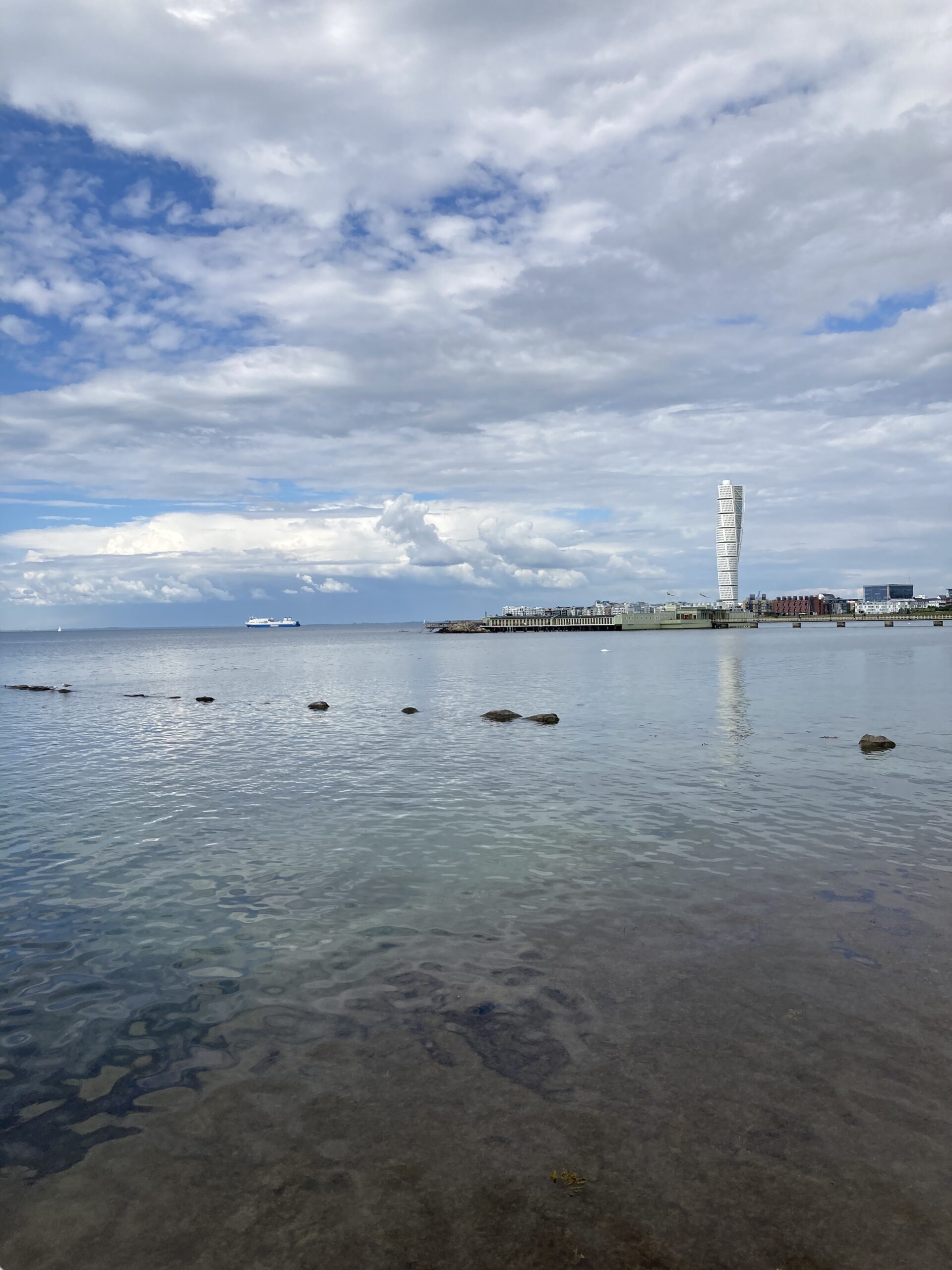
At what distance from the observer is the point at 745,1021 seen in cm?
1138

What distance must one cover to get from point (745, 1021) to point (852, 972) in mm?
2774

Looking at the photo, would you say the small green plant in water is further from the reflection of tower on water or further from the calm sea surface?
the reflection of tower on water

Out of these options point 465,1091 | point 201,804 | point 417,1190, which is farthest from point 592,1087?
point 201,804

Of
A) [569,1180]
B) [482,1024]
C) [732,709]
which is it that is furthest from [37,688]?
[569,1180]

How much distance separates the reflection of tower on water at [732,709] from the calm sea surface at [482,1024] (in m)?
9.06

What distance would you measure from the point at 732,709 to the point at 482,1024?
4444 cm

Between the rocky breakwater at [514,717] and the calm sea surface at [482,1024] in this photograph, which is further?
the rocky breakwater at [514,717]

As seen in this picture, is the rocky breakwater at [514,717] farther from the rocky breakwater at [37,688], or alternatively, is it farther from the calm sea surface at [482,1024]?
the rocky breakwater at [37,688]

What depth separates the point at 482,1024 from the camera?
11469 mm

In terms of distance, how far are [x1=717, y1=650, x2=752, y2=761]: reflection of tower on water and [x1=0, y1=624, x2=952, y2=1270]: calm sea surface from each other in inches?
357

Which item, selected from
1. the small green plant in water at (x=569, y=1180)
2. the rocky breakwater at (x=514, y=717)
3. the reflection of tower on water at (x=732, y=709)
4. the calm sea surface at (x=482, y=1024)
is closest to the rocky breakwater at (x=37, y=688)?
the rocky breakwater at (x=514, y=717)

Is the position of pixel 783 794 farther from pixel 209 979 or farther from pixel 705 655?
pixel 705 655

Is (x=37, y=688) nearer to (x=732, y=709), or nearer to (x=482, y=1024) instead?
(x=732, y=709)

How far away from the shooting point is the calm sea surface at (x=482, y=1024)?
7.71 m
